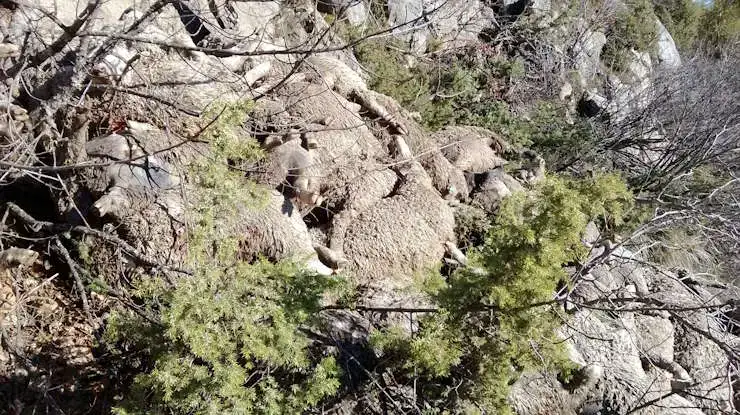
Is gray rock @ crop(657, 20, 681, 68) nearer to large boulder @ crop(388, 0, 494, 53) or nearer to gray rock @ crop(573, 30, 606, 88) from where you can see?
gray rock @ crop(573, 30, 606, 88)

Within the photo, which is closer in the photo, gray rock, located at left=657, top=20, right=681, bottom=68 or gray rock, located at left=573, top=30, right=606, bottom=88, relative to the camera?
gray rock, located at left=573, top=30, right=606, bottom=88

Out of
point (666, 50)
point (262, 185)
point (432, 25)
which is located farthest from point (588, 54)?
point (262, 185)

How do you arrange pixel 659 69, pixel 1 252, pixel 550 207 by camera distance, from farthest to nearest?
pixel 659 69, pixel 1 252, pixel 550 207

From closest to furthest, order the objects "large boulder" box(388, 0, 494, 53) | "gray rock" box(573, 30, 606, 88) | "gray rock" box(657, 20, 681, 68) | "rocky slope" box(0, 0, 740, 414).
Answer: "rocky slope" box(0, 0, 740, 414)
"large boulder" box(388, 0, 494, 53)
"gray rock" box(573, 30, 606, 88)
"gray rock" box(657, 20, 681, 68)

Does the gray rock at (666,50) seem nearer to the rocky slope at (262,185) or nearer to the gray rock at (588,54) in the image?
the gray rock at (588,54)

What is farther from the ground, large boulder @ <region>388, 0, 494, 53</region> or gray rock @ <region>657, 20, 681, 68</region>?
large boulder @ <region>388, 0, 494, 53</region>

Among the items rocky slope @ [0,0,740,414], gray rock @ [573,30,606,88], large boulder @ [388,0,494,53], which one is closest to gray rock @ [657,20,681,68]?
gray rock @ [573,30,606,88]

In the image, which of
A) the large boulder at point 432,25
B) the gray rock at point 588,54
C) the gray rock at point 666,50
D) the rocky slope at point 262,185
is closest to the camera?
the rocky slope at point 262,185

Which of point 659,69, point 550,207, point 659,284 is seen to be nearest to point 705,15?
point 659,69

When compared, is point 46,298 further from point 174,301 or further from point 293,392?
point 293,392

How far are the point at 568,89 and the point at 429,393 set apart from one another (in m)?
7.98

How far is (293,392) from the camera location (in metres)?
2.81

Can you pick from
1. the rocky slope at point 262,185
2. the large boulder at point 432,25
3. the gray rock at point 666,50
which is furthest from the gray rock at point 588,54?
the rocky slope at point 262,185

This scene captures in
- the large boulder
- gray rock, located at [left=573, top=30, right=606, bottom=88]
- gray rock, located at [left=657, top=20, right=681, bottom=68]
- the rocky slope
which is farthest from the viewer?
gray rock, located at [left=657, top=20, right=681, bottom=68]
